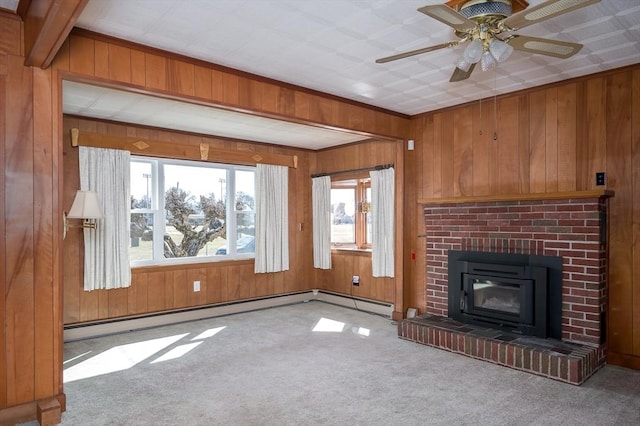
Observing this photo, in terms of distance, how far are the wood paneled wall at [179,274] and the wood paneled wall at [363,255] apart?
1.24ft

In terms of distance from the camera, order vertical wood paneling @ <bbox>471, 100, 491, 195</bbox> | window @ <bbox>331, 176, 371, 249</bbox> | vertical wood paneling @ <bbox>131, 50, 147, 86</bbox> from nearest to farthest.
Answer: vertical wood paneling @ <bbox>131, 50, 147, 86</bbox>
vertical wood paneling @ <bbox>471, 100, 491, 195</bbox>
window @ <bbox>331, 176, 371, 249</bbox>

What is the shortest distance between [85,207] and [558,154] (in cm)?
447

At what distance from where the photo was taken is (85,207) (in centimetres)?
400

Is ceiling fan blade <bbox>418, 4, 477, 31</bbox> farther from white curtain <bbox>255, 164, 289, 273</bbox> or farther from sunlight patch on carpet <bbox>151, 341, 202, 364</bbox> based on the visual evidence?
white curtain <bbox>255, 164, 289, 273</bbox>

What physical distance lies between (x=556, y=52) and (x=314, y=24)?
1.48 meters

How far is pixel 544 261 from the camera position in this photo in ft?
12.4

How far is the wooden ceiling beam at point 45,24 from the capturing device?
5.83 feet

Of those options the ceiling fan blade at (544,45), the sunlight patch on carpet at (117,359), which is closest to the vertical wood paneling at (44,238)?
the sunlight patch on carpet at (117,359)

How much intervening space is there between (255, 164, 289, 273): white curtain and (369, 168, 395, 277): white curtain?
140cm

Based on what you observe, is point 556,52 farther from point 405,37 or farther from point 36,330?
point 36,330

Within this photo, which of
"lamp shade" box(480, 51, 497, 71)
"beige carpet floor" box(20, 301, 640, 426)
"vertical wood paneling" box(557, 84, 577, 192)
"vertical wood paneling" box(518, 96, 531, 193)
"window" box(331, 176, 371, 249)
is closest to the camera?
"lamp shade" box(480, 51, 497, 71)

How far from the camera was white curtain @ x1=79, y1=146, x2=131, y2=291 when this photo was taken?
452 centimetres

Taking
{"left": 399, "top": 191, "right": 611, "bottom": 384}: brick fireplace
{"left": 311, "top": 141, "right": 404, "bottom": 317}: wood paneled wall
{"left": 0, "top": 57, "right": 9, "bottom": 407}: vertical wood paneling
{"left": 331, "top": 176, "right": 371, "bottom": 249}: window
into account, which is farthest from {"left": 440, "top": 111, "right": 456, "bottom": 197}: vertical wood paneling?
{"left": 0, "top": 57, "right": 9, "bottom": 407}: vertical wood paneling

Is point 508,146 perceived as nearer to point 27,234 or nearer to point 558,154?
point 558,154
